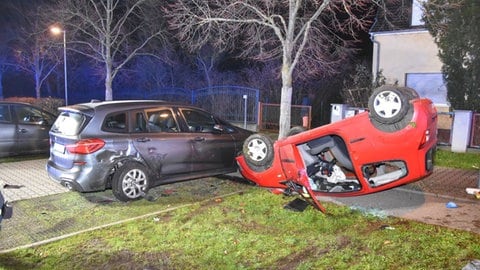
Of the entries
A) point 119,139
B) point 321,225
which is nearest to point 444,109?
point 321,225

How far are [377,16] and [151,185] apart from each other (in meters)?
13.5

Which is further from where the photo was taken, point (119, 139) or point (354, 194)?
point (119, 139)

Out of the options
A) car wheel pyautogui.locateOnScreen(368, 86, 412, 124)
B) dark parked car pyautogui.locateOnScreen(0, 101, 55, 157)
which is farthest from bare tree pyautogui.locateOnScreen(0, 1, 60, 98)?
car wheel pyautogui.locateOnScreen(368, 86, 412, 124)

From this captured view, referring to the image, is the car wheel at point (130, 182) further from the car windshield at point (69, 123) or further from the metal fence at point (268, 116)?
the metal fence at point (268, 116)

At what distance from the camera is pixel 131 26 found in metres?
20.6

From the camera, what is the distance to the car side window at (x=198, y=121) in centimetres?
788

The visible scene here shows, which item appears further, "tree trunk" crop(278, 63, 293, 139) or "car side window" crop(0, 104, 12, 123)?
"car side window" crop(0, 104, 12, 123)

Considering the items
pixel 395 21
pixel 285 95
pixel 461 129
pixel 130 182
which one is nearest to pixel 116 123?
pixel 130 182

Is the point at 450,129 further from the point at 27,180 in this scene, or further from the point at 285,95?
the point at 27,180

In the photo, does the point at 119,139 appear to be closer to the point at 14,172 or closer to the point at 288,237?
the point at 288,237

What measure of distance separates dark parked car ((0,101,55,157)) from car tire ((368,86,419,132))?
28.9 ft

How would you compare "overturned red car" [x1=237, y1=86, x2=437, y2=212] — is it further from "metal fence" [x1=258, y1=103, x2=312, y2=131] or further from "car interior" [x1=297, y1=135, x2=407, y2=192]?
"metal fence" [x1=258, y1=103, x2=312, y2=131]

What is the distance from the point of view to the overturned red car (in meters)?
5.45

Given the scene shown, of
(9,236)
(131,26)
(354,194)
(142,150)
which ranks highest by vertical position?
(131,26)
